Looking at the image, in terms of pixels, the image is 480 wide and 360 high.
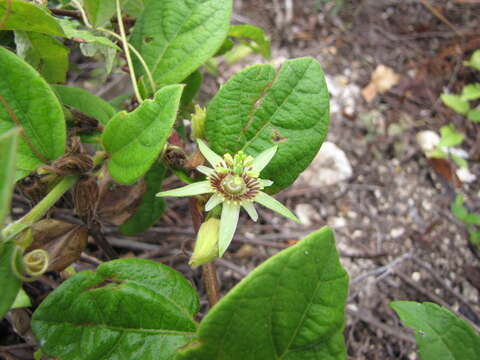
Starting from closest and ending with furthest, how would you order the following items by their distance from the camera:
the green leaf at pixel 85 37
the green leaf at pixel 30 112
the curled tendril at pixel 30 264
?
the curled tendril at pixel 30 264, the green leaf at pixel 30 112, the green leaf at pixel 85 37

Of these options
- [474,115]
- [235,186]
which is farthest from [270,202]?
[474,115]

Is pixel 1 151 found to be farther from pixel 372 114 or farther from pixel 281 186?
pixel 372 114

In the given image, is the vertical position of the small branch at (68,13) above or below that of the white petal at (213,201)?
above

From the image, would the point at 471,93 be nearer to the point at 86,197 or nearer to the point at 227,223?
the point at 227,223

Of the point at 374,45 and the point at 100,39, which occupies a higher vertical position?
the point at 100,39

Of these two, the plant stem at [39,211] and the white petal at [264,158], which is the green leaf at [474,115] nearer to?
the white petal at [264,158]

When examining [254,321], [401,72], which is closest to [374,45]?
[401,72]

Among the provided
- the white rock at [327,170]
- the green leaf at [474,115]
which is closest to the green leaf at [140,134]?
the white rock at [327,170]
